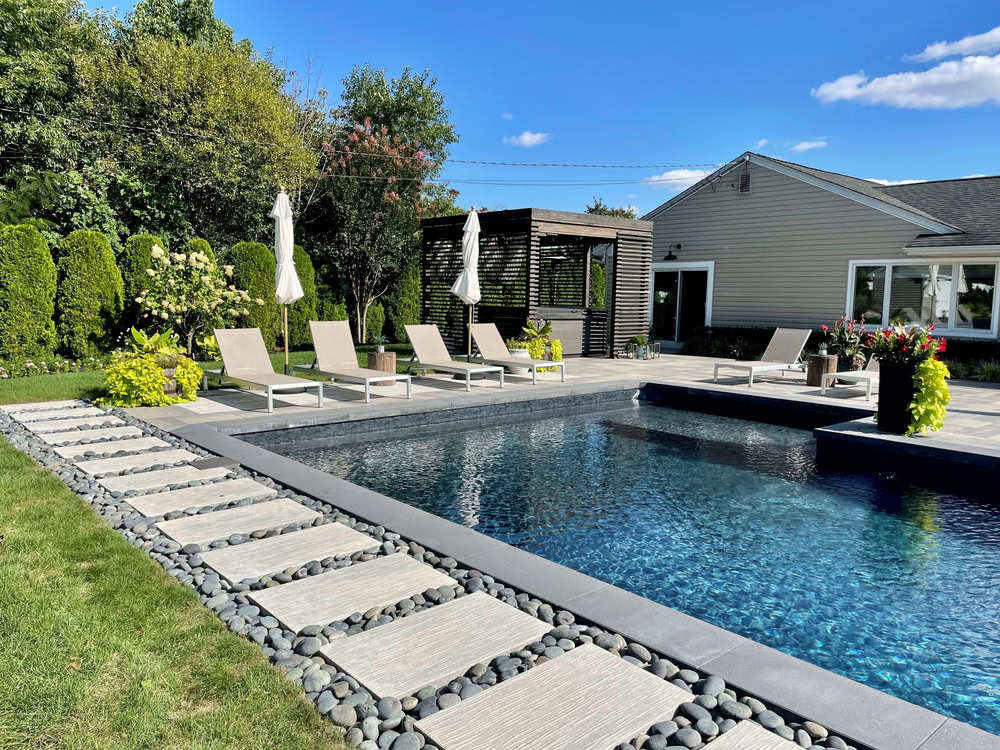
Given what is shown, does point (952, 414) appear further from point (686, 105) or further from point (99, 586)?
point (686, 105)

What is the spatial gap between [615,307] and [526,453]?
893cm

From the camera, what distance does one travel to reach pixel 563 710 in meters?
2.35

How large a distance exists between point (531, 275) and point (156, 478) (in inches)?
393

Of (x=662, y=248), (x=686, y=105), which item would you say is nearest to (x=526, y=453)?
(x=662, y=248)

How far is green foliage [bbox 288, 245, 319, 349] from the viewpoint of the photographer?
15.4 m

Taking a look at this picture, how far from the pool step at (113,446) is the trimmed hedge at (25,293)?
21.9 feet

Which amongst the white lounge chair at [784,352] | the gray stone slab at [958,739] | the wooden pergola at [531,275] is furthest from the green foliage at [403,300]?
the gray stone slab at [958,739]

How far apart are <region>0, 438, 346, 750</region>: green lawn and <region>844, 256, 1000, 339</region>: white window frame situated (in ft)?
46.1

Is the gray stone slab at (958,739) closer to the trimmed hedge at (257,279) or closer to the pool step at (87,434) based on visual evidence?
the pool step at (87,434)

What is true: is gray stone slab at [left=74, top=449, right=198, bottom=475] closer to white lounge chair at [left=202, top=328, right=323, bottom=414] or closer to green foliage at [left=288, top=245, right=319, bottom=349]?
white lounge chair at [left=202, top=328, right=323, bottom=414]

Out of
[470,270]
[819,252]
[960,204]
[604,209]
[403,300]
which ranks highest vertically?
[604,209]

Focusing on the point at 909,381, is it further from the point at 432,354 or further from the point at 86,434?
the point at 86,434

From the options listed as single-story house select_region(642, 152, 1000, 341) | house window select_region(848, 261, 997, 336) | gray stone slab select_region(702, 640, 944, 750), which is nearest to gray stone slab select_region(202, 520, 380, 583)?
gray stone slab select_region(702, 640, 944, 750)

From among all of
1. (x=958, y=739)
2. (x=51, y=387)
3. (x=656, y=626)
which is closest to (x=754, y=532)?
(x=656, y=626)
